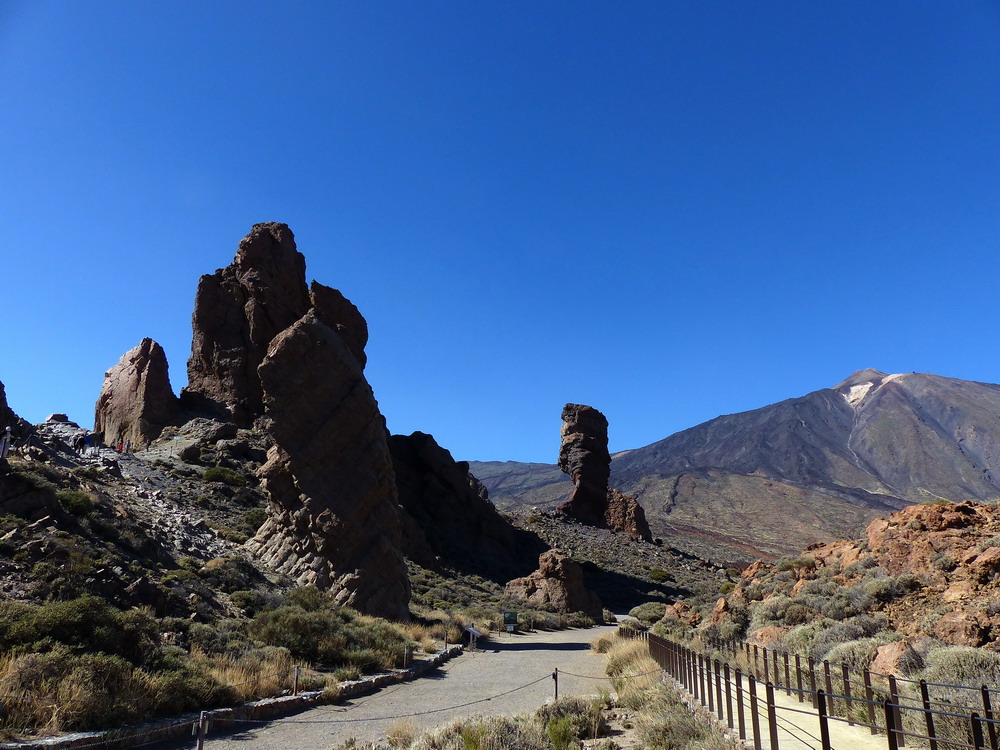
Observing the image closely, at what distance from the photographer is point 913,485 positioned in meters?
154

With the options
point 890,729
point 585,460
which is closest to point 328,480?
point 890,729

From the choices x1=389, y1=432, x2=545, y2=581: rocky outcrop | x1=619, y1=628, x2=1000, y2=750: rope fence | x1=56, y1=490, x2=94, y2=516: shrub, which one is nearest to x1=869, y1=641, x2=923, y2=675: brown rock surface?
x1=619, y1=628, x2=1000, y2=750: rope fence

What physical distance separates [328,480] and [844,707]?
17.9m

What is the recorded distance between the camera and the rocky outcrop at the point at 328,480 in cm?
2152

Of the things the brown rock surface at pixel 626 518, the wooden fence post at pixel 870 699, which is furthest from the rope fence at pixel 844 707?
the brown rock surface at pixel 626 518

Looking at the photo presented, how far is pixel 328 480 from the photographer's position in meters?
23.0

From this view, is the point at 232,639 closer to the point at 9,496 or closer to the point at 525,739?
the point at 9,496


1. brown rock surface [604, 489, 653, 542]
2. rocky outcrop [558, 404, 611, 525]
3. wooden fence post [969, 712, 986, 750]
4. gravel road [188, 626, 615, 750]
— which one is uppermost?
rocky outcrop [558, 404, 611, 525]

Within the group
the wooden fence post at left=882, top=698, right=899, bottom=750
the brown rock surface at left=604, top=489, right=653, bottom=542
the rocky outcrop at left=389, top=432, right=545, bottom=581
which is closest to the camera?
the wooden fence post at left=882, top=698, right=899, bottom=750

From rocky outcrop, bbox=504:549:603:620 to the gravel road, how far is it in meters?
11.1

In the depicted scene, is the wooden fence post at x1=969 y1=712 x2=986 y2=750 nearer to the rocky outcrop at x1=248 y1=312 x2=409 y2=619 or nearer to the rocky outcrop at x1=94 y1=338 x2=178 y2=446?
the rocky outcrop at x1=248 y1=312 x2=409 y2=619

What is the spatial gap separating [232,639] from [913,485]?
17689cm

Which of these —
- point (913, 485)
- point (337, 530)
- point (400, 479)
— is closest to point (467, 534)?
point (400, 479)

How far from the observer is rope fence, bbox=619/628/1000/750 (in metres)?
5.89
